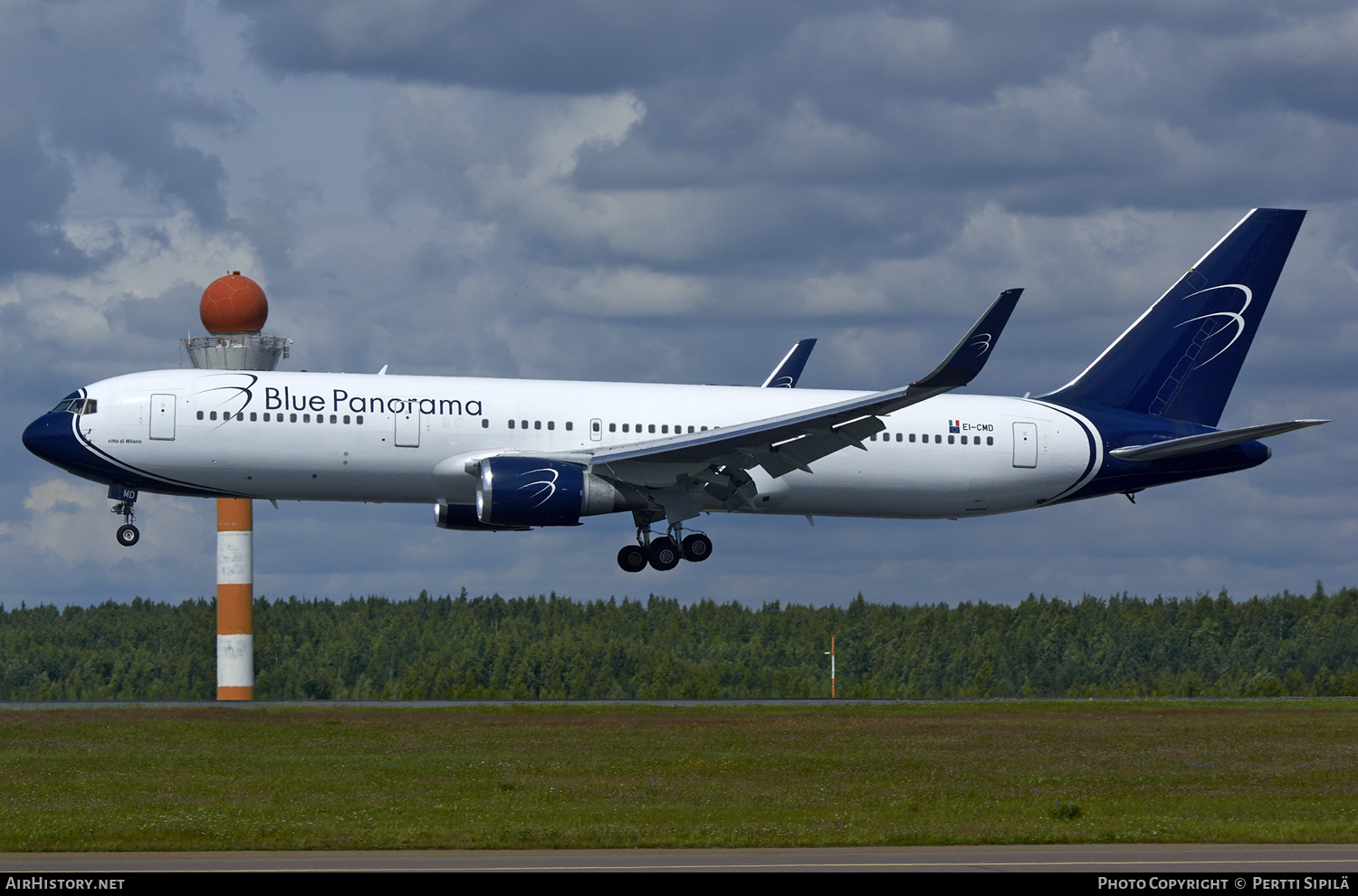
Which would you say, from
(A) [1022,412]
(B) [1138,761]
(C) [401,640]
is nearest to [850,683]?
(C) [401,640]

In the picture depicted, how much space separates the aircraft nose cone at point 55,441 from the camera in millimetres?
40688

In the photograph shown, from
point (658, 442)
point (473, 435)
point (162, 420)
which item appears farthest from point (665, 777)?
point (162, 420)

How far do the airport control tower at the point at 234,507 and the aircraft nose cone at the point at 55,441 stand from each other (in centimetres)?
2874

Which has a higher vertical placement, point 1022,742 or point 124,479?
point 124,479

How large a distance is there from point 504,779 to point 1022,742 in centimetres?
1493

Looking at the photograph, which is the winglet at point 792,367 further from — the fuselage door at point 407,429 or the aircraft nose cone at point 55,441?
the aircraft nose cone at point 55,441

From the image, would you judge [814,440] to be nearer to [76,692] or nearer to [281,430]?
[281,430]

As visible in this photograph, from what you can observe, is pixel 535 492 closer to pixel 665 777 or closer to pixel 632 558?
pixel 632 558

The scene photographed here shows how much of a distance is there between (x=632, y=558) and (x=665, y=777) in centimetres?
1182

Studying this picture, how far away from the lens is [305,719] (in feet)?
148

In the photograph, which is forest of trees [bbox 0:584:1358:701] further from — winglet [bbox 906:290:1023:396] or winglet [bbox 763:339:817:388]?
winglet [bbox 906:290:1023:396]

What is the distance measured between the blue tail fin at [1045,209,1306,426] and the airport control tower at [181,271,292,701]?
37.7 metres

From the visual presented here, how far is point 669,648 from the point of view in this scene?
102 meters

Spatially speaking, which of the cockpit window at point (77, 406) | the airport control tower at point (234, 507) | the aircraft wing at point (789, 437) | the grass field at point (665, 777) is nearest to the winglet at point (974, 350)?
the aircraft wing at point (789, 437)
